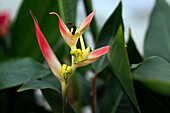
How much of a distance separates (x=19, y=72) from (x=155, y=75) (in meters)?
0.27

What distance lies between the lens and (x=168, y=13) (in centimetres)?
41

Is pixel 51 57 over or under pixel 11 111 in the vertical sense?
over

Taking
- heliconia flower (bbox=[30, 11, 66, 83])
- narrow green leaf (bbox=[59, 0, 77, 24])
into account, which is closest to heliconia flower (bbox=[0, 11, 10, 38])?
narrow green leaf (bbox=[59, 0, 77, 24])

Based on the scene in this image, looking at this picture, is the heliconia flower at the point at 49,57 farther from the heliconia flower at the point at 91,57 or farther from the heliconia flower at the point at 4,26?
the heliconia flower at the point at 4,26

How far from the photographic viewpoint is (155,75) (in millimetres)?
199

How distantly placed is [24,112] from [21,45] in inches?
6.8

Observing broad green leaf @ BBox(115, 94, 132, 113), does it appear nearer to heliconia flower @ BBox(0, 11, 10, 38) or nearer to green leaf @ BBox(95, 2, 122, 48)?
green leaf @ BBox(95, 2, 122, 48)

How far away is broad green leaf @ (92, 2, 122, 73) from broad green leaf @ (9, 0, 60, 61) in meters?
0.17

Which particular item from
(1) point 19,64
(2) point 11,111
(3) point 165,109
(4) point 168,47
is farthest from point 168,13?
(2) point 11,111

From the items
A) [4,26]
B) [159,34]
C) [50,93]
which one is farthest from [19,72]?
[4,26]

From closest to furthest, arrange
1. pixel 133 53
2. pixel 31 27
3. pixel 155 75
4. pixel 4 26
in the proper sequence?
1. pixel 155 75
2. pixel 133 53
3. pixel 31 27
4. pixel 4 26

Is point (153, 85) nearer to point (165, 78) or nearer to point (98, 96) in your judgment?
point (165, 78)

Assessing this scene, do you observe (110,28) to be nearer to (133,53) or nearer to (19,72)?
(133,53)

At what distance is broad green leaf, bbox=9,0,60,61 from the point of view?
0.49 meters
